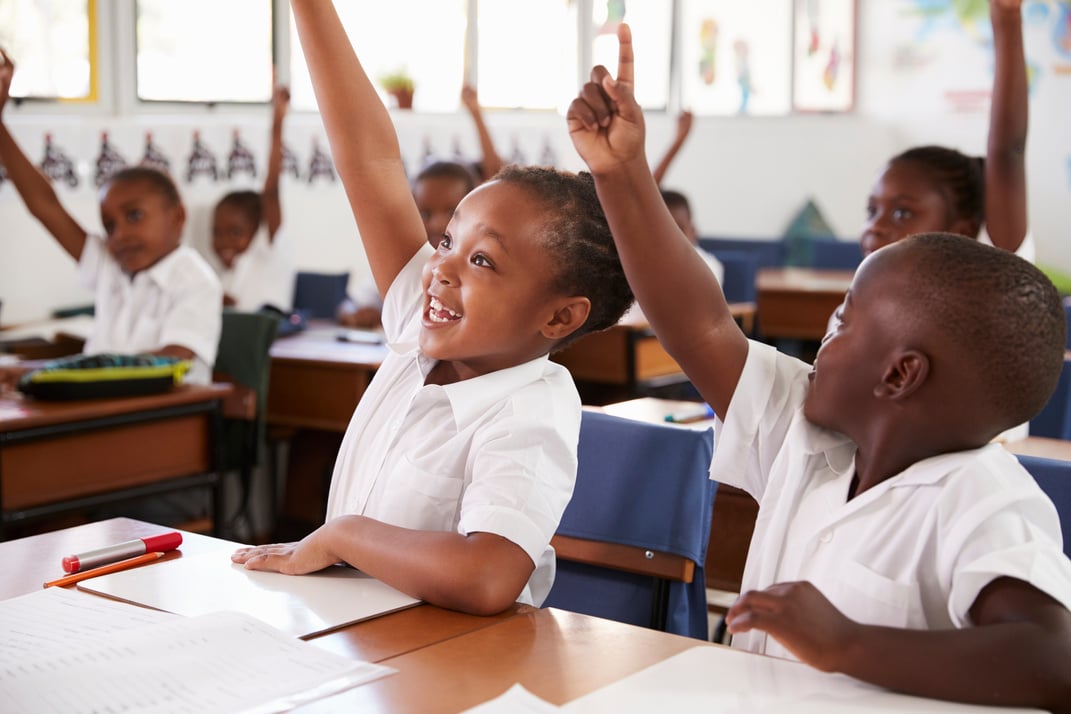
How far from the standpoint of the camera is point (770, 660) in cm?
106

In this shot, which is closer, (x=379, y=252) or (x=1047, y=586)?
(x=1047, y=586)

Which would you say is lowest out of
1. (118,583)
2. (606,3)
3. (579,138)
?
(118,583)

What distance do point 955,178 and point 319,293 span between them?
298cm

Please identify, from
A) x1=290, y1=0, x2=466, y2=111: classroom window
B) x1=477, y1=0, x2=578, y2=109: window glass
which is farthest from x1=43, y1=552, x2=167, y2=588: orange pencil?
x1=477, y1=0, x2=578, y2=109: window glass

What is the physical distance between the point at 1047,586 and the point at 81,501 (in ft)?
7.27

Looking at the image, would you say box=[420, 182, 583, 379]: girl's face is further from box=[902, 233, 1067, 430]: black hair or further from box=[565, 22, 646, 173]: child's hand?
box=[902, 233, 1067, 430]: black hair

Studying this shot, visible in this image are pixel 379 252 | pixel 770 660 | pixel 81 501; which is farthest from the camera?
pixel 81 501

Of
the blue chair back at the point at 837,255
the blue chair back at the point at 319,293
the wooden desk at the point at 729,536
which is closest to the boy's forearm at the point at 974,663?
the wooden desk at the point at 729,536

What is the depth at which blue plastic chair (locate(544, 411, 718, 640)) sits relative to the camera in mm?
1667

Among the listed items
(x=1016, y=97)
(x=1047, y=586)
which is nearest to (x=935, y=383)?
(x=1047, y=586)

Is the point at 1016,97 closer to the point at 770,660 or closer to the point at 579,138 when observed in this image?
the point at 579,138

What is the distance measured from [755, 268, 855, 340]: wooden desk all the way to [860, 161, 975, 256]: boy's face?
2843 mm

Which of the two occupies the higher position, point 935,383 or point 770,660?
point 935,383

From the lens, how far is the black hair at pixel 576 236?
4.66 feet
